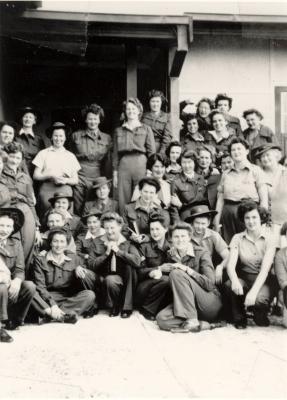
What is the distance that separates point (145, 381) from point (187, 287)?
1566 millimetres

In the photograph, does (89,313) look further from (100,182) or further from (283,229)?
(283,229)

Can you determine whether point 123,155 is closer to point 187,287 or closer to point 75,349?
point 187,287

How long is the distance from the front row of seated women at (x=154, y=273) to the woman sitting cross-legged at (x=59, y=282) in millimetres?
10

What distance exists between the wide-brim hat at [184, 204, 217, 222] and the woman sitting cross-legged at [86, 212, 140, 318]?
73cm

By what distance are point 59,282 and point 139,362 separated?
1775mm

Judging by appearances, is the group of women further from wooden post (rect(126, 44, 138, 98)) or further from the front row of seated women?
wooden post (rect(126, 44, 138, 98))

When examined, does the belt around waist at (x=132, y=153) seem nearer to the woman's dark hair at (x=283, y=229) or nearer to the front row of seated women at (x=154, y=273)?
the front row of seated women at (x=154, y=273)

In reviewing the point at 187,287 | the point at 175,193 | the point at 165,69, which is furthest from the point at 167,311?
the point at 165,69

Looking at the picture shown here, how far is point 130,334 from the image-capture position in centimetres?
533

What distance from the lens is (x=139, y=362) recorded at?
15.2 feet

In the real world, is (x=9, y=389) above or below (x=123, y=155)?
below

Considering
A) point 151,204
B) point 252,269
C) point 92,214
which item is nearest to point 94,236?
point 92,214

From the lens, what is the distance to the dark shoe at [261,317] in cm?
576

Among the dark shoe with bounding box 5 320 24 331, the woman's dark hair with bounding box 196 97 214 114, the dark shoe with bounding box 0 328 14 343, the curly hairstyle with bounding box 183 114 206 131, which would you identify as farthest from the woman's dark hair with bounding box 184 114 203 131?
the dark shoe with bounding box 0 328 14 343
